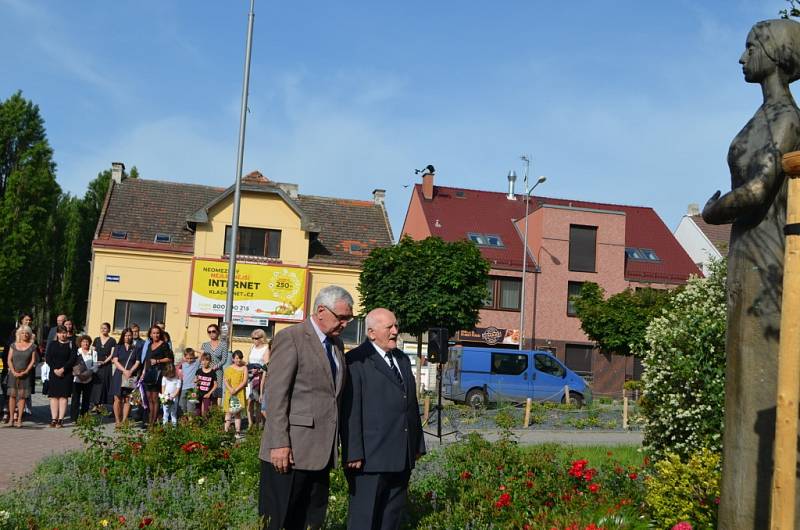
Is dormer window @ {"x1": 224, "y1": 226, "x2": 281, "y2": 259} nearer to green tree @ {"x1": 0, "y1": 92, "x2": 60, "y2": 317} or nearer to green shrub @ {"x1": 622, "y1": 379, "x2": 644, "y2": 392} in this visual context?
green tree @ {"x1": 0, "y1": 92, "x2": 60, "y2": 317}

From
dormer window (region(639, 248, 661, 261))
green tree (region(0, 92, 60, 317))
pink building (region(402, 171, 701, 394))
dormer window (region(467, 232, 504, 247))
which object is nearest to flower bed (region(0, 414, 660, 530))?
pink building (region(402, 171, 701, 394))

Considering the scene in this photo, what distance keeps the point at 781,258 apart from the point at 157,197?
36.6 meters

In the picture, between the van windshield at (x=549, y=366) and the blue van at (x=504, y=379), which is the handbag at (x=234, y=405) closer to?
the blue van at (x=504, y=379)

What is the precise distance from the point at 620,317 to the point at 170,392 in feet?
79.6

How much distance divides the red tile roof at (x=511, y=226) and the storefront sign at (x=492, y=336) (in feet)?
10.9

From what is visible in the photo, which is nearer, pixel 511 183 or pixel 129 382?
pixel 129 382

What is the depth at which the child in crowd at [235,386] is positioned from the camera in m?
14.8

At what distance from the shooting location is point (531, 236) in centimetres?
4509

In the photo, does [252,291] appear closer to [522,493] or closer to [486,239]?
[486,239]

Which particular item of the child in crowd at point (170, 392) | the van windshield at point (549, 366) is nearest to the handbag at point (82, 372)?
the child in crowd at point (170, 392)

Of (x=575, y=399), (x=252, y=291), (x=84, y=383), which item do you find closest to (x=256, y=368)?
(x=84, y=383)

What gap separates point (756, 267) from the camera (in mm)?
4371

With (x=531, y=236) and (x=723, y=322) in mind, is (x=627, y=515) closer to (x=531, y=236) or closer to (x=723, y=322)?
(x=723, y=322)

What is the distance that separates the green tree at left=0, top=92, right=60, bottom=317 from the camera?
4047 cm
